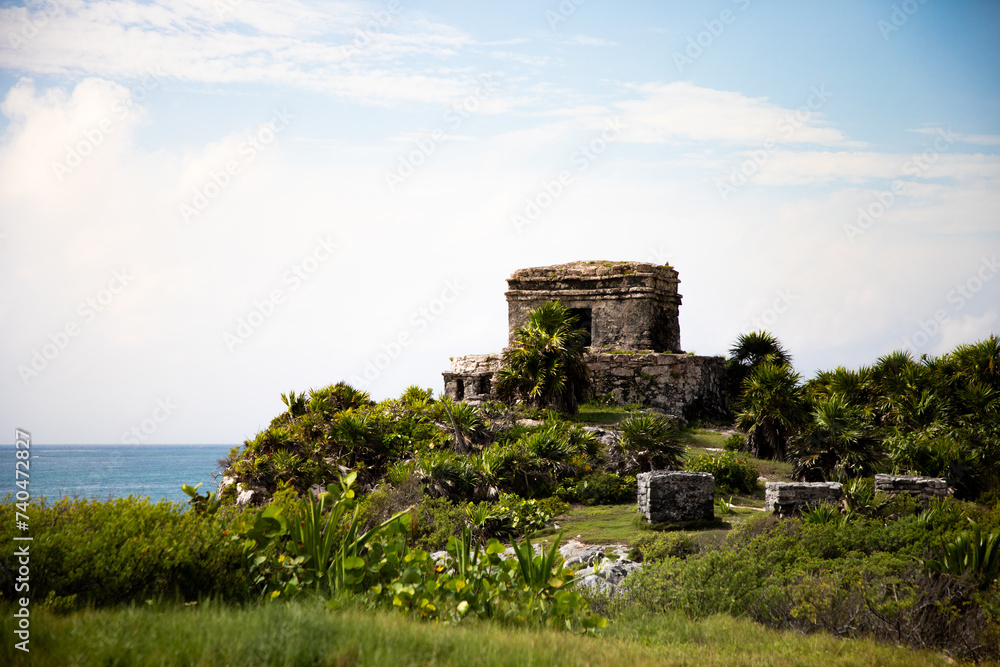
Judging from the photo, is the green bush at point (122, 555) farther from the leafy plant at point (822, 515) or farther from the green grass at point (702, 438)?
the green grass at point (702, 438)

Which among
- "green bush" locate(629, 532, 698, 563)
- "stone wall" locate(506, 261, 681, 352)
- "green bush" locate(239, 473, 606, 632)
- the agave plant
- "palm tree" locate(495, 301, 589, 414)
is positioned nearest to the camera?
"green bush" locate(239, 473, 606, 632)

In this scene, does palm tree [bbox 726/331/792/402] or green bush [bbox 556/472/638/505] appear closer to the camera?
green bush [bbox 556/472/638/505]

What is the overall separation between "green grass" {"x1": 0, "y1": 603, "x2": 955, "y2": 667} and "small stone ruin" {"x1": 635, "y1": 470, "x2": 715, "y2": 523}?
5.61 metres

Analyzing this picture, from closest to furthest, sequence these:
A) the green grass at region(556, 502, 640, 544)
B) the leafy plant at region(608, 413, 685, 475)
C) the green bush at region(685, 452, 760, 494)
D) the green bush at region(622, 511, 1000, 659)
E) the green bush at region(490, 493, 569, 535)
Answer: the green bush at region(622, 511, 1000, 659)
the green grass at region(556, 502, 640, 544)
the green bush at region(490, 493, 569, 535)
the green bush at region(685, 452, 760, 494)
the leafy plant at region(608, 413, 685, 475)

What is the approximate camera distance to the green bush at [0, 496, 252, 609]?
15.3 feet

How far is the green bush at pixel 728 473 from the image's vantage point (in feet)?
45.3

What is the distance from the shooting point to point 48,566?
4.70m

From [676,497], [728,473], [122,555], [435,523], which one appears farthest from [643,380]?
[122,555]

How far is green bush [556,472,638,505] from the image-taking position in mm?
13141

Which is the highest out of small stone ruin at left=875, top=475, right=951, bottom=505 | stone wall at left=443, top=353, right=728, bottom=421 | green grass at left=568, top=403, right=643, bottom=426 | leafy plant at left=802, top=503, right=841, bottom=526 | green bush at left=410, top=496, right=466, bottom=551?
stone wall at left=443, top=353, right=728, bottom=421

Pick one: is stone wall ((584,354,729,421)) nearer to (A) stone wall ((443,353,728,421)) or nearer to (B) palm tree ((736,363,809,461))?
(A) stone wall ((443,353,728,421))

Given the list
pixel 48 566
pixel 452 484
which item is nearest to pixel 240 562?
pixel 48 566

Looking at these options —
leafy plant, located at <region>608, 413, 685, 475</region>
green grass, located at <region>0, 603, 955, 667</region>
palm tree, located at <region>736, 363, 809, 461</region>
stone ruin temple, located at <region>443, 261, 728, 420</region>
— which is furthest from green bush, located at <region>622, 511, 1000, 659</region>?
stone ruin temple, located at <region>443, 261, 728, 420</region>

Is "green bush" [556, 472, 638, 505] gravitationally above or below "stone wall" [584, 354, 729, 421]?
below
